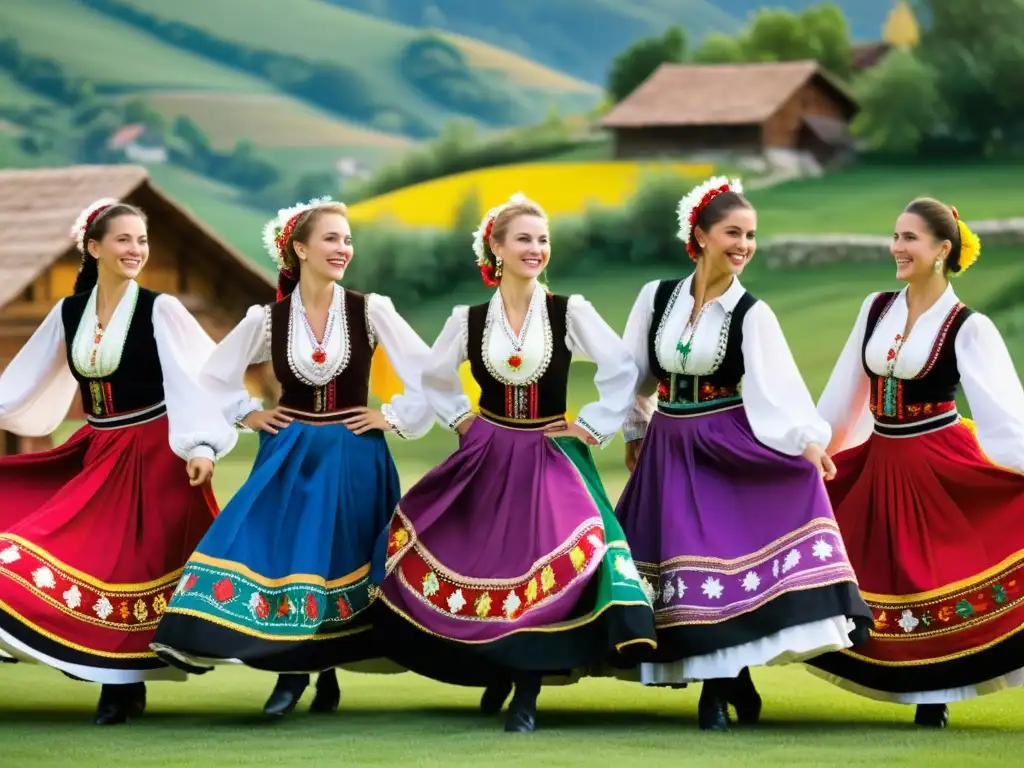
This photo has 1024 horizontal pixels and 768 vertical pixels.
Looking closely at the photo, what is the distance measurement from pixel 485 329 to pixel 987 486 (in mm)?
1513

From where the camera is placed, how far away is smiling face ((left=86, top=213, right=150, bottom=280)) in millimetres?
5508

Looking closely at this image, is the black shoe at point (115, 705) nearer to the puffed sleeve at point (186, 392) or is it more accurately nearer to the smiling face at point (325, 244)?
the puffed sleeve at point (186, 392)

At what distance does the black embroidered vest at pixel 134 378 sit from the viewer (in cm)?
542

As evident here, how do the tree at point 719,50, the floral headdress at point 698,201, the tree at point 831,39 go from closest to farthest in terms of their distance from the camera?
the floral headdress at point 698,201 < the tree at point 831,39 < the tree at point 719,50

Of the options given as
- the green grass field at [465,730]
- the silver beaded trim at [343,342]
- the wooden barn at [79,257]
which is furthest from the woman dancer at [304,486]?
the wooden barn at [79,257]

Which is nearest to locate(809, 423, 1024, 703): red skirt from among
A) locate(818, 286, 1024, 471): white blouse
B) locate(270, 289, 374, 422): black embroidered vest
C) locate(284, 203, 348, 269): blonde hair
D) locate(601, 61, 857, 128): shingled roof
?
locate(818, 286, 1024, 471): white blouse

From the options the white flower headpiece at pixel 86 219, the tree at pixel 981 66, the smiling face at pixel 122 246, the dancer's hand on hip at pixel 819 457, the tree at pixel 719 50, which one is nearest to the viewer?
the dancer's hand on hip at pixel 819 457

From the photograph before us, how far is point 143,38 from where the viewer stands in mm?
15523

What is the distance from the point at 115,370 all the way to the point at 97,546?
53cm

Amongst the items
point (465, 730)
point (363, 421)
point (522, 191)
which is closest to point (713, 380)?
point (363, 421)

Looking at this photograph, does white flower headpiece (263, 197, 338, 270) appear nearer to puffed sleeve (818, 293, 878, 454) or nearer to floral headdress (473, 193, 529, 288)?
floral headdress (473, 193, 529, 288)

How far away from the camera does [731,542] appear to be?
5.04 m

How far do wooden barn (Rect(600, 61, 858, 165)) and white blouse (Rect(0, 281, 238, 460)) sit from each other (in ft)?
34.8

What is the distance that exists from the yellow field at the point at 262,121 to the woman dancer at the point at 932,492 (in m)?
11.0
